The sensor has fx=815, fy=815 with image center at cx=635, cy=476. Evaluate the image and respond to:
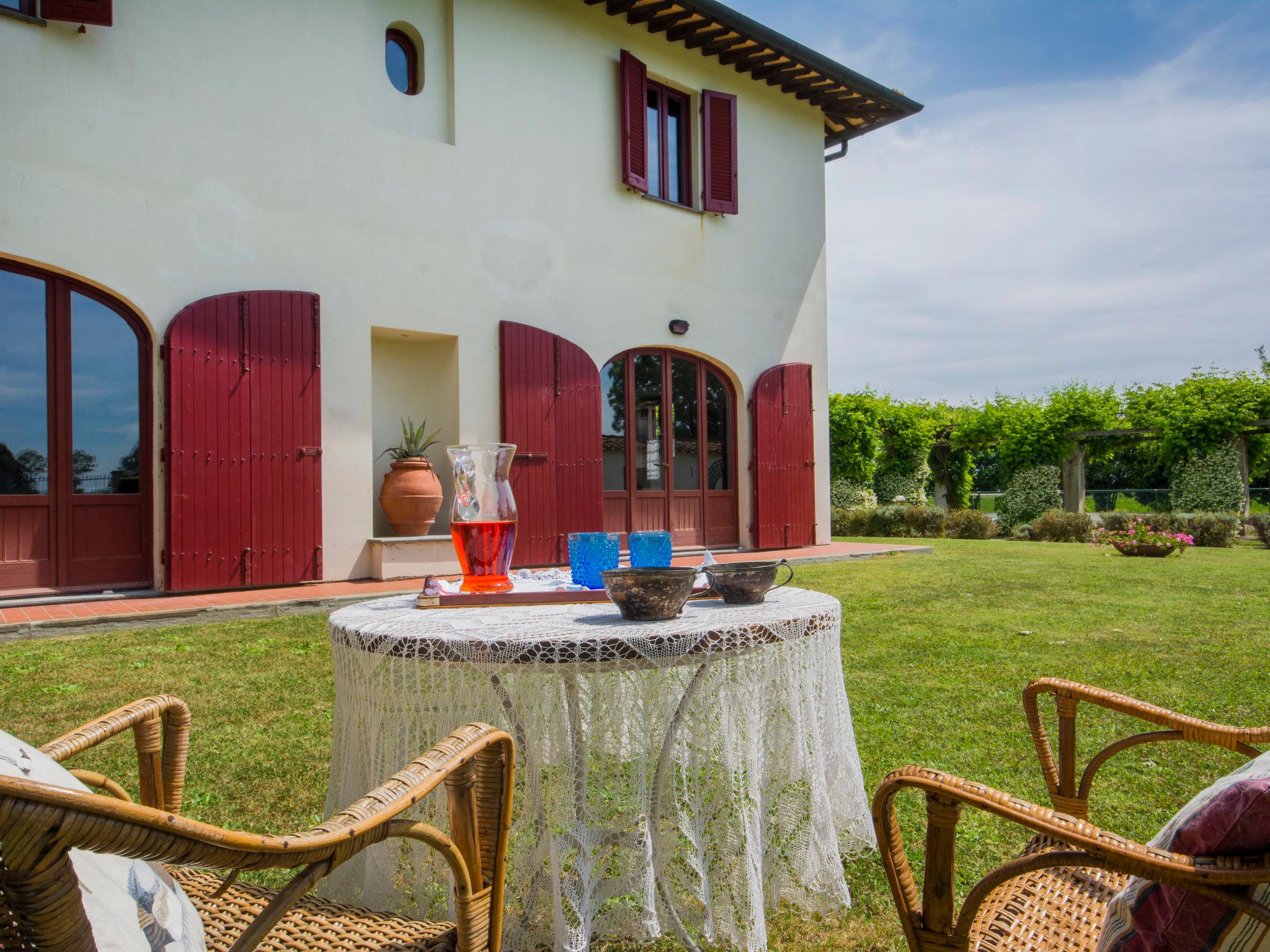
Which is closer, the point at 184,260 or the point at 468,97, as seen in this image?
the point at 184,260

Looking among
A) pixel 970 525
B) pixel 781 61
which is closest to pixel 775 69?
pixel 781 61

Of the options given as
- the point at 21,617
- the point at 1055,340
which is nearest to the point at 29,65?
the point at 21,617

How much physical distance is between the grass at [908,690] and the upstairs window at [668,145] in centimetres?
484

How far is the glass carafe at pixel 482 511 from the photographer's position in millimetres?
1832

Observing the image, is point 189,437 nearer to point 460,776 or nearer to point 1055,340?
point 460,776

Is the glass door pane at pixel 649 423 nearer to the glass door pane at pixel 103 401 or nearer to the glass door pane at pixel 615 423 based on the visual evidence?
the glass door pane at pixel 615 423

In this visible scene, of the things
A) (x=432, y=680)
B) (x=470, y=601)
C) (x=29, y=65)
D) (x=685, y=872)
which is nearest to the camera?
(x=432, y=680)

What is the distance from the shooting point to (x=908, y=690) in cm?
356

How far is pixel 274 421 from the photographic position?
6.26 m

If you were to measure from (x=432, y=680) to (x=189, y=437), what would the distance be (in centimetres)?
525

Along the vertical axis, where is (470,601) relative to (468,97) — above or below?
below

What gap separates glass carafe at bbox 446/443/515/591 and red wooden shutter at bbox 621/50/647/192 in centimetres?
710

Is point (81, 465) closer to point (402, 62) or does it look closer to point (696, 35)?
point (402, 62)

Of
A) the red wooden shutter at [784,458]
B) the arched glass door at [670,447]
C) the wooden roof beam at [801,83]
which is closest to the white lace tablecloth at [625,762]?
the arched glass door at [670,447]
